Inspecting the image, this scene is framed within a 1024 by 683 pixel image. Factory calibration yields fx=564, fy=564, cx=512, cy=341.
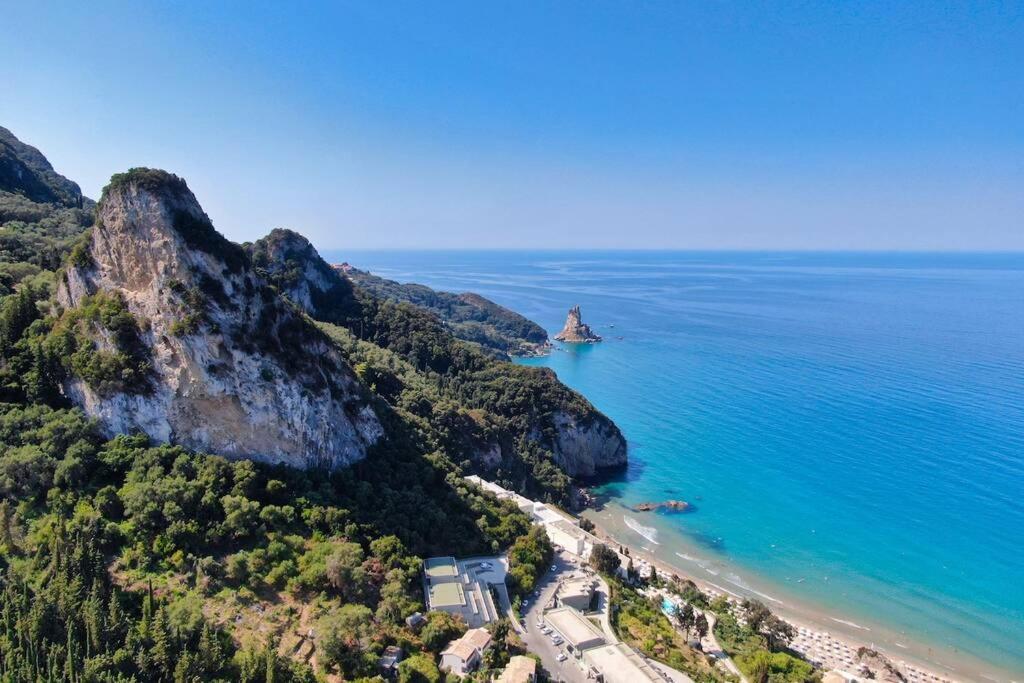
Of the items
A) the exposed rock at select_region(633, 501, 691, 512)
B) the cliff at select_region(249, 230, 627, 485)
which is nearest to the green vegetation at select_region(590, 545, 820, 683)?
the exposed rock at select_region(633, 501, 691, 512)

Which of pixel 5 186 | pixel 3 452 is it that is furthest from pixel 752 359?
pixel 5 186

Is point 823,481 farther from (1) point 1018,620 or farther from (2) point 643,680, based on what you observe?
(2) point 643,680

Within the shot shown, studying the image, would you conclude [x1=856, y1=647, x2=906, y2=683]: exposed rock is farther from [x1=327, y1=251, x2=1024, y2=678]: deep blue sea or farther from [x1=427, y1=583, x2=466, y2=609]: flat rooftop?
[x1=427, y1=583, x2=466, y2=609]: flat rooftop

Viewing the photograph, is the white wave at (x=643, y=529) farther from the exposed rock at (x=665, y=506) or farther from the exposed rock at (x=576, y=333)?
the exposed rock at (x=576, y=333)

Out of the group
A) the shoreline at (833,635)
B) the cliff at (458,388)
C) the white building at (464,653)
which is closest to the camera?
the white building at (464,653)

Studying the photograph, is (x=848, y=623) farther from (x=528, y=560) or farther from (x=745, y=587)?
(x=528, y=560)

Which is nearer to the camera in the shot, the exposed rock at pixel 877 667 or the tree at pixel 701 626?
the tree at pixel 701 626

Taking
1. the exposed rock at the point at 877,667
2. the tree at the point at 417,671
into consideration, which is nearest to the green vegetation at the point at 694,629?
the exposed rock at the point at 877,667
